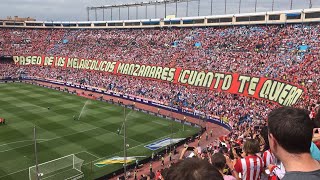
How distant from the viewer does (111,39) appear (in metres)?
82.6

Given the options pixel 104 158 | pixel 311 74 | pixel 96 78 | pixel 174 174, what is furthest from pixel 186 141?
pixel 96 78

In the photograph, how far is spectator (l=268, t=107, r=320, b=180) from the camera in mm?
3244

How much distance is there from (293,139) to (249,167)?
336 centimetres

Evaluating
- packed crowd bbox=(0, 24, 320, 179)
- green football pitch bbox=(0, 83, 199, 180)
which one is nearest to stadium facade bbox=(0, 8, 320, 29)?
packed crowd bbox=(0, 24, 320, 179)

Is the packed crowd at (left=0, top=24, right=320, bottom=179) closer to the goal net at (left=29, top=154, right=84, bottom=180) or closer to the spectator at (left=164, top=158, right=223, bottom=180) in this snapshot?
the goal net at (left=29, top=154, right=84, bottom=180)

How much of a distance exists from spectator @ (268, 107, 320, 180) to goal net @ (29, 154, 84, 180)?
2276 centimetres

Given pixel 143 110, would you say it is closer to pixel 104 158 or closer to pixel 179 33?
pixel 104 158

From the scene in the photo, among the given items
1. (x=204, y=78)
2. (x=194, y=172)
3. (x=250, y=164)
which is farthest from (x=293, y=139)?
(x=204, y=78)

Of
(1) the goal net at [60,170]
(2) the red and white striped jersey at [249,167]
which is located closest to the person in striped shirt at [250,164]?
(2) the red and white striped jersey at [249,167]

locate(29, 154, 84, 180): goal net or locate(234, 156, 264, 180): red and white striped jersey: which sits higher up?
locate(234, 156, 264, 180): red and white striped jersey

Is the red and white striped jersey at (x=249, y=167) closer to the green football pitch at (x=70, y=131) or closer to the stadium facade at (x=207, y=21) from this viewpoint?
the green football pitch at (x=70, y=131)

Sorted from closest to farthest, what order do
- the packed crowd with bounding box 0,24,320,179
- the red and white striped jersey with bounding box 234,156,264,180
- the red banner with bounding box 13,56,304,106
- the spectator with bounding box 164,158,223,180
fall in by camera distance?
the spectator with bounding box 164,158,223,180
the red and white striped jersey with bounding box 234,156,264,180
the red banner with bounding box 13,56,304,106
the packed crowd with bounding box 0,24,320,179

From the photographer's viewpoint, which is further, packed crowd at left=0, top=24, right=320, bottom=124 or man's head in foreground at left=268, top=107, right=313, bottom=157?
packed crowd at left=0, top=24, right=320, bottom=124

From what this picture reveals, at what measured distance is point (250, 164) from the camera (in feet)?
21.2
